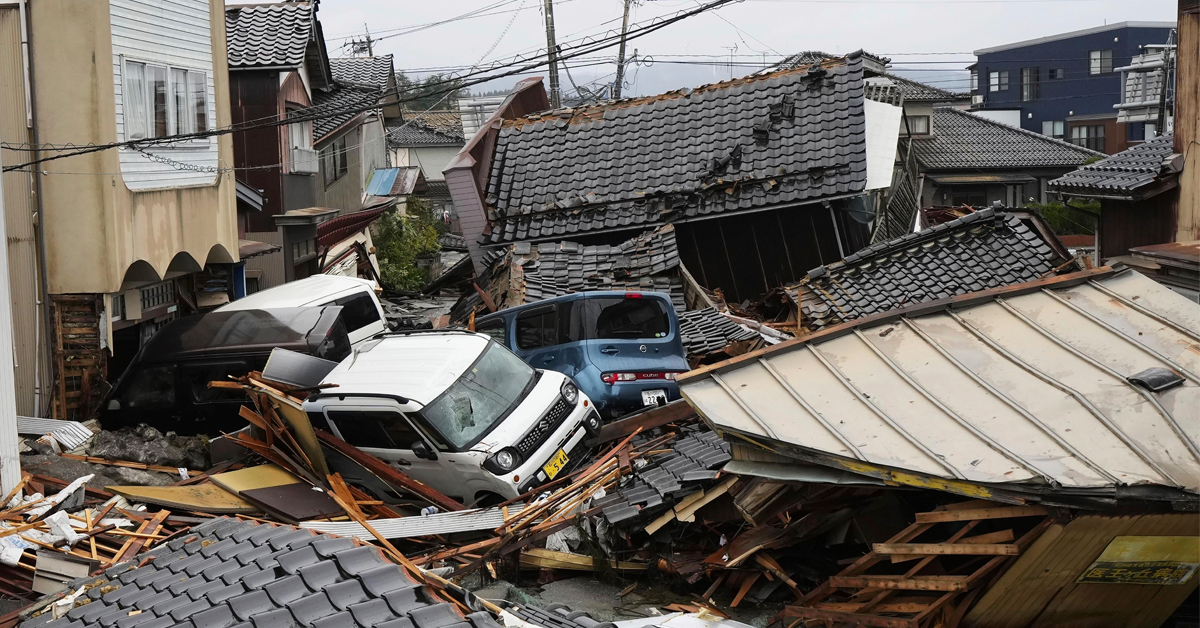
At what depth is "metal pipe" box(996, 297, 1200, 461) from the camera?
5.89 m

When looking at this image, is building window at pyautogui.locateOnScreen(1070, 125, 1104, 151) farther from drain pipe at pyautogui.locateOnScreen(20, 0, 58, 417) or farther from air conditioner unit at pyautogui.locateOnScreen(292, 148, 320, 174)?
drain pipe at pyautogui.locateOnScreen(20, 0, 58, 417)

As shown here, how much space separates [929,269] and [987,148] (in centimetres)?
3181

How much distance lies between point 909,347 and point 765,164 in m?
11.0

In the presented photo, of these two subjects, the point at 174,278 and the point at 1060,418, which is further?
the point at 174,278

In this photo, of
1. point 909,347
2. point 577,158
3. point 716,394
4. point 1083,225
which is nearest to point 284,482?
point 716,394

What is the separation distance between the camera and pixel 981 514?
6059mm

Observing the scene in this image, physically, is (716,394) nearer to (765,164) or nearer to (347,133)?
(765,164)

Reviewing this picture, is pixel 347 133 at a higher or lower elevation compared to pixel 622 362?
higher

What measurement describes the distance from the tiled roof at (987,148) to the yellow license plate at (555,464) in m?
35.5

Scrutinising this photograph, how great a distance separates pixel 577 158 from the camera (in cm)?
1969

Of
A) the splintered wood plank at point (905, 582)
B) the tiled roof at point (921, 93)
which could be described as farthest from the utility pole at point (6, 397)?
the tiled roof at point (921, 93)

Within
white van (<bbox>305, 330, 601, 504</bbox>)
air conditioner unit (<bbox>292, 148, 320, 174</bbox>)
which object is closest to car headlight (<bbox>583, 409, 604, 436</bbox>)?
white van (<bbox>305, 330, 601, 504</bbox>)

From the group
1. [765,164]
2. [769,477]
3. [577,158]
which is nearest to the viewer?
[769,477]

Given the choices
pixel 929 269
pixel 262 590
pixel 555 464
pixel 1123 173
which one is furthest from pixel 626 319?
pixel 1123 173
